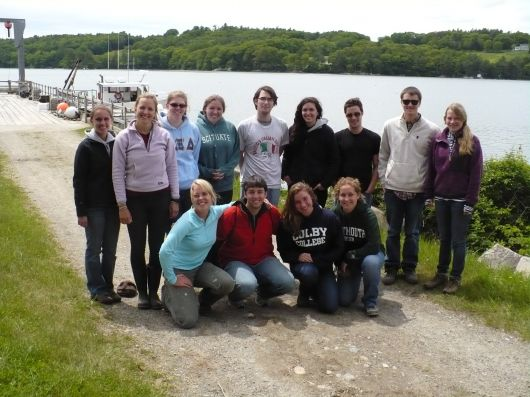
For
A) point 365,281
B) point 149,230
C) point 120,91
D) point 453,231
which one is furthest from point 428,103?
point 149,230

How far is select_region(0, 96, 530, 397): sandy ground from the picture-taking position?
13.3ft

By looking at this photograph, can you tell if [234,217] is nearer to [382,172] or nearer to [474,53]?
[382,172]

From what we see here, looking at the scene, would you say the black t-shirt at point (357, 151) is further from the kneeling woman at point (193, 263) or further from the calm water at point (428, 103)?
the calm water at point (428, 103)

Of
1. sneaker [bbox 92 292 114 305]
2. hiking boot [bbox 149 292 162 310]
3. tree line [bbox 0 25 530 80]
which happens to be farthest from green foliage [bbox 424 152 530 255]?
tree line [bbox 0 25 530 80]

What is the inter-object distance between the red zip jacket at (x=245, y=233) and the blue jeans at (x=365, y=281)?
2.45ft

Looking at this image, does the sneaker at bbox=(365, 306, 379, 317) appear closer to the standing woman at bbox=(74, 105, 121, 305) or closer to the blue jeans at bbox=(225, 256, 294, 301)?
the blue jeans at bbox=(225, 256, 294, 301)

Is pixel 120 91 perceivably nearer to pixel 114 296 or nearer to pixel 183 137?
pixel 183 137

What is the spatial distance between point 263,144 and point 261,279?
1.36 m

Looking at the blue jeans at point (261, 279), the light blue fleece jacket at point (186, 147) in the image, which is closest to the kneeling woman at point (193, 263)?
the blue jeans at point (261, 279)

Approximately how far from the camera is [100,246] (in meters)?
5.24

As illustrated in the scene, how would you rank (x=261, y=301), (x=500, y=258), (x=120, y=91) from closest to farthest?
1. (x=261, y=301)
2. (x=500, y=258)
3. (x=120, y=91)

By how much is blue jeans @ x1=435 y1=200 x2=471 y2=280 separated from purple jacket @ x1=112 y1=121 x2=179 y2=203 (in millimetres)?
2562

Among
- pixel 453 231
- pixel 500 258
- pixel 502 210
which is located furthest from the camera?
pixel 502 210

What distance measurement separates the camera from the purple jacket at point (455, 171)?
5.54m
